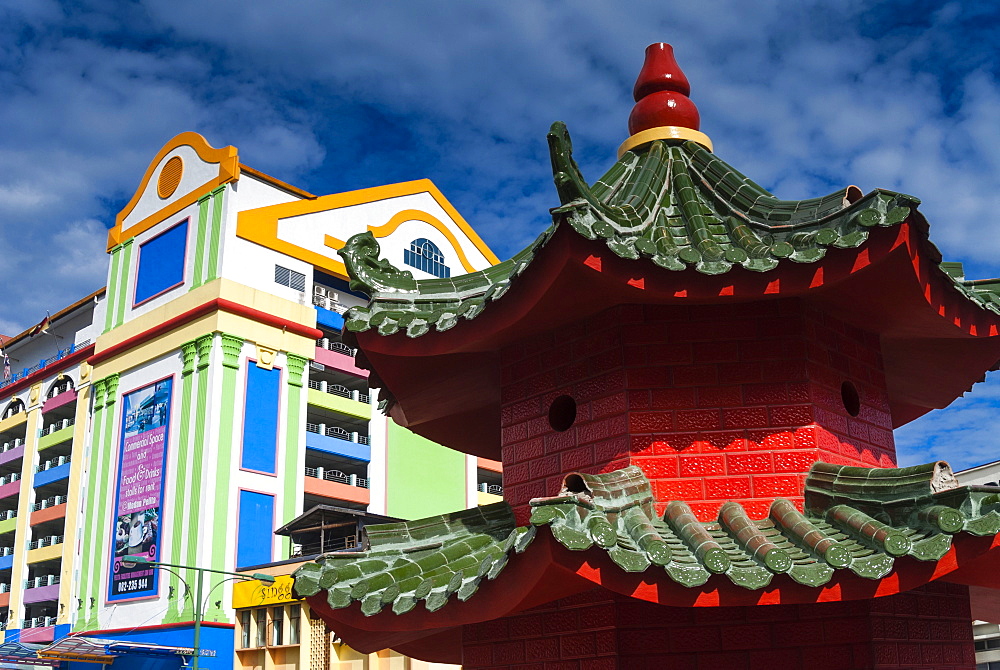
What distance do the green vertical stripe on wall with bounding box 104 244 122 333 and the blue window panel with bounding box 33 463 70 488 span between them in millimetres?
6743

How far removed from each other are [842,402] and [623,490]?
2070 mm

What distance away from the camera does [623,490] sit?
5848mm

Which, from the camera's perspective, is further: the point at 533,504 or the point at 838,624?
the point at 838,624

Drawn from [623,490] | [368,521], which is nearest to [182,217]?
[368,521]

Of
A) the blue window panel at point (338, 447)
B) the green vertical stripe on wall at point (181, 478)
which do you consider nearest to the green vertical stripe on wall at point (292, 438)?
the blue window panel at point (338, 447)

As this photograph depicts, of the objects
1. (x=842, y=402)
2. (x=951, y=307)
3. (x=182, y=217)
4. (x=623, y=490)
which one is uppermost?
(x=182, y=217)

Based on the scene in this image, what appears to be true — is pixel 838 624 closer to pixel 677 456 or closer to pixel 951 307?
pixel 677 456

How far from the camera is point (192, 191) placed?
39844mm

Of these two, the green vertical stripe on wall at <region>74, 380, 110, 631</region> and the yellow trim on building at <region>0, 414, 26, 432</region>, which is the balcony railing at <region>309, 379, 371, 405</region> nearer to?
the green vertical stripe on wall at <region>74, 380, 110, 631</region>

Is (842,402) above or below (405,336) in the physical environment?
below

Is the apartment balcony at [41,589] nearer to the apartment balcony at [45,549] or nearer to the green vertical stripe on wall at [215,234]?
the apartment balcony at [45,549]

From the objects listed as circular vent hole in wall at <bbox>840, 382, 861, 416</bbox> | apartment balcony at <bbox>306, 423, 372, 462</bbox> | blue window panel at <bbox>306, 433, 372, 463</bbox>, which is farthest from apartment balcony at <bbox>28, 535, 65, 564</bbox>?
circular vent hole in wall at <bbox>840, 382, 861, 416</bbox>

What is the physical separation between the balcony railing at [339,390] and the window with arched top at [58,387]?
1297cm

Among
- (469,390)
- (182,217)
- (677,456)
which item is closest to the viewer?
(677,456)
